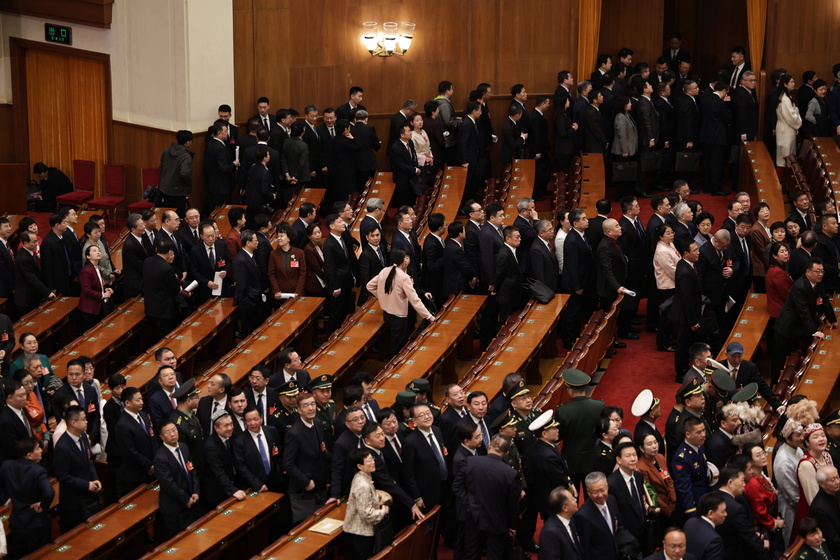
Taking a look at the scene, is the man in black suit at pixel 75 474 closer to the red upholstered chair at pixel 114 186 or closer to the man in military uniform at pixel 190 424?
the man in military uniform at pixel 190 424

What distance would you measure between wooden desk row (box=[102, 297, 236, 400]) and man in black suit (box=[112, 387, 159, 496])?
4.79 feet

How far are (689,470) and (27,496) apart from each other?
4.31 meters

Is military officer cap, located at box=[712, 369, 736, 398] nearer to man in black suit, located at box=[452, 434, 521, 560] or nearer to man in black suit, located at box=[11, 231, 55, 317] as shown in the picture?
man in black suit, located at box=[452, 434, 521, 560]

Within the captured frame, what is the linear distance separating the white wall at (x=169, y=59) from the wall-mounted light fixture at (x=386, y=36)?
176cm

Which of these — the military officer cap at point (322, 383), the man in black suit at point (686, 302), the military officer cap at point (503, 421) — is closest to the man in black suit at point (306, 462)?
the military officer cap at point (322, 383)

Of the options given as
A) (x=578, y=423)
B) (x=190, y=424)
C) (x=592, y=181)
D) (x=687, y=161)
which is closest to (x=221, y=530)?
(x=190, y=424)

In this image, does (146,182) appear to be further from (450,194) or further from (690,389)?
(690,389)

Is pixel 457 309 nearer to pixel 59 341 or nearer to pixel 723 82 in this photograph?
pixel 59 341

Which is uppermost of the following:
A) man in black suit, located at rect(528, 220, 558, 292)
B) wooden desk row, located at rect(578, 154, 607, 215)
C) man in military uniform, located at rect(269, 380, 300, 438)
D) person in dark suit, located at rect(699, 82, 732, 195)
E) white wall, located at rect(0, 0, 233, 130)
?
white wall, located at rect(0, 0, 233, 130)

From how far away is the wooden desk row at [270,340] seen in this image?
1077 cm

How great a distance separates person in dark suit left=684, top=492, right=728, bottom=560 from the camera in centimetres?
714

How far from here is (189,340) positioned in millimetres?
11477

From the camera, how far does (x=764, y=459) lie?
793 cm

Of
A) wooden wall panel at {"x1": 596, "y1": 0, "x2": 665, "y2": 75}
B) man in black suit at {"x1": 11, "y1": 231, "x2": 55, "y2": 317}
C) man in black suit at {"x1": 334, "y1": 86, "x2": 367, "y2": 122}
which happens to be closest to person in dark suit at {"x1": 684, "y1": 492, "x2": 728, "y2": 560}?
man in black suit at {"x1": 11, "y1": 231, "x2": 55, "y2": 317}
